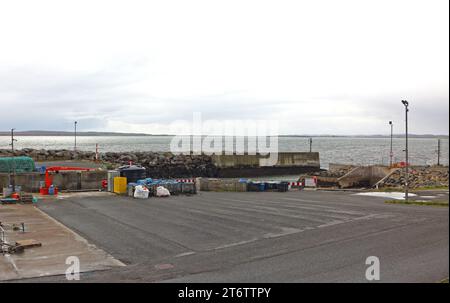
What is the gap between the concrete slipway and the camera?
10961 millimetres

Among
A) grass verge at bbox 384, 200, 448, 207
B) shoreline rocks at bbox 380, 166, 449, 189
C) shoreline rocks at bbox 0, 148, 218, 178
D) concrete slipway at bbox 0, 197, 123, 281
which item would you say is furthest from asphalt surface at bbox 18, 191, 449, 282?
shoreline rocks at bbox 0, 148, 218, 178

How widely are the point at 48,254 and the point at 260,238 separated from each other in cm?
646

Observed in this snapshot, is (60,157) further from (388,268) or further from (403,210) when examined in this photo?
(388,268)

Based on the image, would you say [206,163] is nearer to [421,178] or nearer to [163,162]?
[163,162]

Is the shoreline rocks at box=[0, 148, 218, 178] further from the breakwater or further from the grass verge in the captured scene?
the grass verge

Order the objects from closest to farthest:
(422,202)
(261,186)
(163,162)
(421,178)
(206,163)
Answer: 1. (422,202)
2. (261,186)
3. (421,178)
4. (163,162)
5. (206,163)

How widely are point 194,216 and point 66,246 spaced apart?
265 inches

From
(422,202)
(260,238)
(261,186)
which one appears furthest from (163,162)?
(260,238)

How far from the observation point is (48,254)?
12516mm

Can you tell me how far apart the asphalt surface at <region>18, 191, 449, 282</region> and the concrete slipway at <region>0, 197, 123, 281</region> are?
1.52 ft

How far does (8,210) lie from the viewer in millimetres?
20422

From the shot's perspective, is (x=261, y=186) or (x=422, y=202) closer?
(x=422, y=202)

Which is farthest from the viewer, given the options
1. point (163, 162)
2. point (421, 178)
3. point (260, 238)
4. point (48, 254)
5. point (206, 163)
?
Answer: point (206, 163)

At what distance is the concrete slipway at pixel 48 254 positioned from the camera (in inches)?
432
